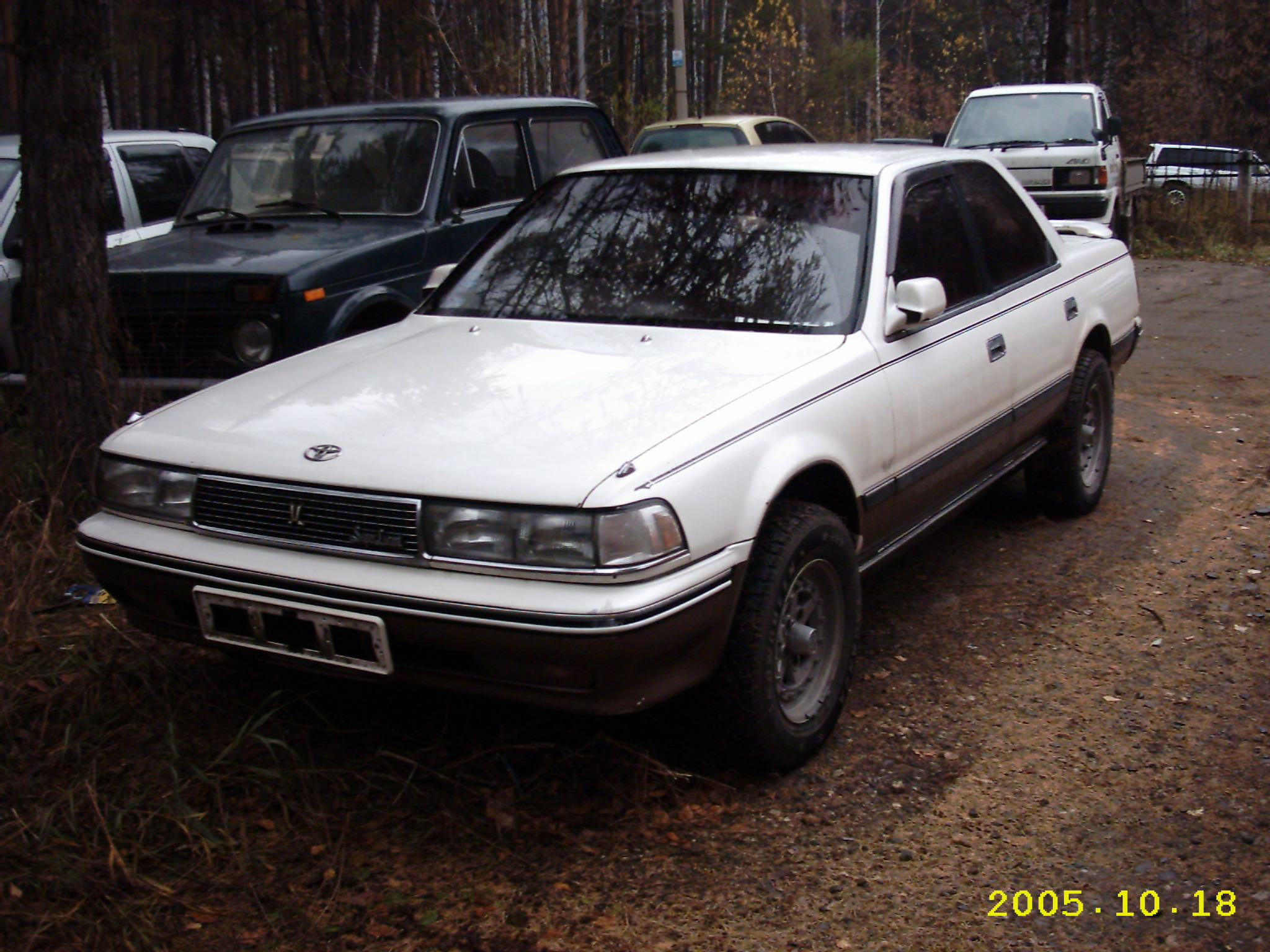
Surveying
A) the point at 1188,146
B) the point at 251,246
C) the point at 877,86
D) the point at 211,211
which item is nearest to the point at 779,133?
the point at 211,211

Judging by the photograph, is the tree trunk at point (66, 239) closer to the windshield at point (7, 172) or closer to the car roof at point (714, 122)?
the windshield at point (7, 172)

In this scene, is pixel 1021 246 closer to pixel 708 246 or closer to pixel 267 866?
pixel 708 246

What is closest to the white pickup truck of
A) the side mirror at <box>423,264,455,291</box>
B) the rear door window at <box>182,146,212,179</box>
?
the rear door window at <box>182,146,212,179</box>

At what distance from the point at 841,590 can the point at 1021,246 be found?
207 cm

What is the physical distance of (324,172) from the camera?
6.49 meters

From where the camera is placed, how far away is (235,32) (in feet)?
50.3

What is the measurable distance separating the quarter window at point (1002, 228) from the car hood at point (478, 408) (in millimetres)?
1308

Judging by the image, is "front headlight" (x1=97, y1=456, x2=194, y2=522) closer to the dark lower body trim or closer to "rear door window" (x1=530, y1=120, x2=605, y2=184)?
the dark lower body trim

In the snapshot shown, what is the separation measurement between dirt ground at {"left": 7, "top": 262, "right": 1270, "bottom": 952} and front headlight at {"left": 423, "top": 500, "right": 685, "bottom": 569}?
697 mm

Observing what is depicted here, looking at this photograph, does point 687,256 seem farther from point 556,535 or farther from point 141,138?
point 141,138

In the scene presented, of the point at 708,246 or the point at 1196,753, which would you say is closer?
the point at 1196,753

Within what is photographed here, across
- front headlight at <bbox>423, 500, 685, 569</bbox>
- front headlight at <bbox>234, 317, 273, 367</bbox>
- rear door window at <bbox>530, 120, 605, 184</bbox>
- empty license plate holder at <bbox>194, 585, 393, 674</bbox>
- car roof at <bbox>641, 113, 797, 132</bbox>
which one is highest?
car roof at <bbox>641, 113, 797, 132</bbox>

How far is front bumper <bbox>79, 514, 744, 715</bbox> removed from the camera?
2.62 meters

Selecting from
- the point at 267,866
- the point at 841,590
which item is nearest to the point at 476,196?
the point at 841,590
